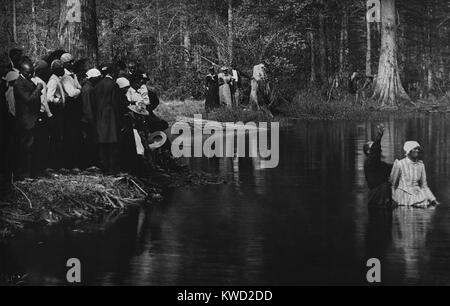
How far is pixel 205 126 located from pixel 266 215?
17.4 meters

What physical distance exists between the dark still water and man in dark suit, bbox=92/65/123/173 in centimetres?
120

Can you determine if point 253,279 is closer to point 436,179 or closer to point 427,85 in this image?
point 436,179

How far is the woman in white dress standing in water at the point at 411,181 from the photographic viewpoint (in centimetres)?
1565

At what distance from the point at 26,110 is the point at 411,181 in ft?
18.2

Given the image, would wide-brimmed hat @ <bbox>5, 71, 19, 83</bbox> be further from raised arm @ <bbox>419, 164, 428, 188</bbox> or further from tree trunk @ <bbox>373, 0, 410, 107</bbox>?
tree trunk @ <bbox>373, 0, 410, 107</bbox>

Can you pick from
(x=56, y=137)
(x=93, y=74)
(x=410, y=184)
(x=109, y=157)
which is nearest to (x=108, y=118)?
(x=109, y=157)

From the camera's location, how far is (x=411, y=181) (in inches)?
624

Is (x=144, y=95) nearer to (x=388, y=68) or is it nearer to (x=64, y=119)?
(x=64, y=119)

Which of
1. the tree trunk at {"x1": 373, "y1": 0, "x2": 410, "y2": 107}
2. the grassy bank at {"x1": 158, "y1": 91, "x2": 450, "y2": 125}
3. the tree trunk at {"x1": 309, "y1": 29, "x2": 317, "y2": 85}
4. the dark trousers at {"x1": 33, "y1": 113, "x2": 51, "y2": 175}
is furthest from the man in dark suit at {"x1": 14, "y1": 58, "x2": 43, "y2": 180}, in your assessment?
the tree trunk at {"x1": 309, "y1": 29, "x2": 317, "y2": 85}

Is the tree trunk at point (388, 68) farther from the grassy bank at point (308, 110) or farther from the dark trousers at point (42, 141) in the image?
the dark trousers at point (42, 141)

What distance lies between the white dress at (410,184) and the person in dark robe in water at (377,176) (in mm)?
130

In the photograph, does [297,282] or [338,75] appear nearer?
[297,282]

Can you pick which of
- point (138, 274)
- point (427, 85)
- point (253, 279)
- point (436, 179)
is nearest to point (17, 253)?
point (138, 274)
